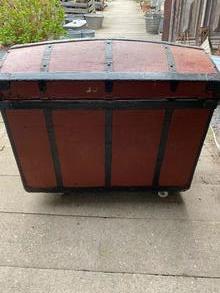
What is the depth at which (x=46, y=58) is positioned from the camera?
1990 millimetres

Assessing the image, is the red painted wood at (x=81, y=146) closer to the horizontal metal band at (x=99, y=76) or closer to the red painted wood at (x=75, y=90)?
the red painted wood at (x=75, y=90)

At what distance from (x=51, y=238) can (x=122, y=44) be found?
1.44 m

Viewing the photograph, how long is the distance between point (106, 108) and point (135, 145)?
37 centimetres

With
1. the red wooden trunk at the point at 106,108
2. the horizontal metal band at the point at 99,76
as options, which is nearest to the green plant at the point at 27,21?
the red wooden trunk at the point at 106,108

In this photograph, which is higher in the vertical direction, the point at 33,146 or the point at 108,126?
the point at 108,126

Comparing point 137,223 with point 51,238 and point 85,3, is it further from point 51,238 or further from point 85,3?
point 85,3

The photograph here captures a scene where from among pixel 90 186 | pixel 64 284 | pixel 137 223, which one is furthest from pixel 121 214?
pixel 64 284

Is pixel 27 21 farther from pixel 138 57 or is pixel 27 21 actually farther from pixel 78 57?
pixel 138 57

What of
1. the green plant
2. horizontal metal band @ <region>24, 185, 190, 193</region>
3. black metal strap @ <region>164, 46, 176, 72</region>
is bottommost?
horizontal metal band @ <region>24, 185, 190, 193</region>

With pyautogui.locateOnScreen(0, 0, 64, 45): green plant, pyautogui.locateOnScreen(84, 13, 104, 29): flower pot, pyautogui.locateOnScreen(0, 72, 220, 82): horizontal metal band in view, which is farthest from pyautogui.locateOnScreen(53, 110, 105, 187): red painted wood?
pyautogui.locateOnScreen(84, 13, 104, 29): flower pot

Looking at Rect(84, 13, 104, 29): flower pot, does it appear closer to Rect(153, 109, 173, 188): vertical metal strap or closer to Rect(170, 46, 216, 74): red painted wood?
Rect(170, 46, 216, 74): red painted wood

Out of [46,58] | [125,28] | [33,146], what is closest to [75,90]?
[46,58]

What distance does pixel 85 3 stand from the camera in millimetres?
11000

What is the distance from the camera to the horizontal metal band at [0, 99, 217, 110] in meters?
1.96
